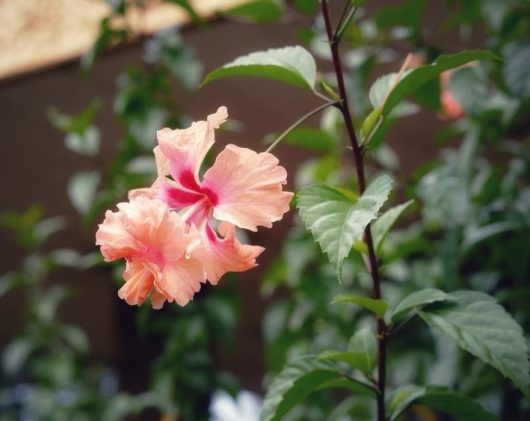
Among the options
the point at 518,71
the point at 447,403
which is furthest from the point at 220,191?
the point at 518,71

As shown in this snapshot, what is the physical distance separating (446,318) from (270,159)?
0.27 metres

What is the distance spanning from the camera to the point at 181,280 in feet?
1.97

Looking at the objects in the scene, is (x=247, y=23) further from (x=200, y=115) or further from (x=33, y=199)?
(x=33, y=199)

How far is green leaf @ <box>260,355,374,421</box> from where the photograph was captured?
0.73 meters

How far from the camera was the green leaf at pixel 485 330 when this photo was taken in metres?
0.62

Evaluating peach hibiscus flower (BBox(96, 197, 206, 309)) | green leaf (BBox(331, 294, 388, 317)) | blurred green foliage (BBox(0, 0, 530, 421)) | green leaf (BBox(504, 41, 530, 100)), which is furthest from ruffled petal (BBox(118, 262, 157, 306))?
green leaf (BBox(504, 41, 530, 100))

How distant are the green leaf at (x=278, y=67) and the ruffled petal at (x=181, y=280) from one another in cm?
24

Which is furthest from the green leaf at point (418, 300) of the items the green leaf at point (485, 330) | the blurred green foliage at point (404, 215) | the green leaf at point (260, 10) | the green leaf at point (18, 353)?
the green leaf at point (18, 353)

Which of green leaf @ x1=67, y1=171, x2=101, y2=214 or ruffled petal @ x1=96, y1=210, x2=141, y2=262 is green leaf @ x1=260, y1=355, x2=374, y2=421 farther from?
green leaf @ x1=67, y1=171, x2=101, y2=214

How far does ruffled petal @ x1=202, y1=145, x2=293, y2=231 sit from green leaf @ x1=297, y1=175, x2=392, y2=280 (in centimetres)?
4

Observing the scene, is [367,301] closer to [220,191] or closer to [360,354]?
[360,354]

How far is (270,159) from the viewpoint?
0.61m

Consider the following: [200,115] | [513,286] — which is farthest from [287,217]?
[513,286]

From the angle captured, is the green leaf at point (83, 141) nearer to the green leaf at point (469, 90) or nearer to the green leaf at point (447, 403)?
the green leaf at point (469, 90)
